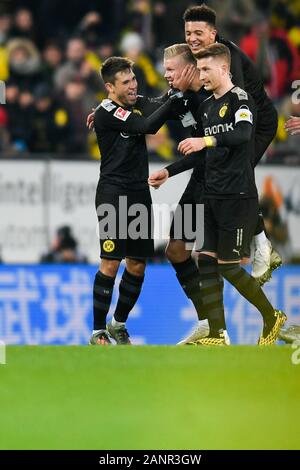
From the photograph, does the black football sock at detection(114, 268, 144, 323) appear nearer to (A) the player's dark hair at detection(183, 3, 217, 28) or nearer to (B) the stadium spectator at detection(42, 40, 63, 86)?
(A) the player's dark hair at detection(183, 3, 217, 28)

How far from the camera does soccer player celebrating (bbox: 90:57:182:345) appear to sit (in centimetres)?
810

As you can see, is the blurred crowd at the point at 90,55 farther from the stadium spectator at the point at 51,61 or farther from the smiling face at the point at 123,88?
the smiling face at the point at 123,88

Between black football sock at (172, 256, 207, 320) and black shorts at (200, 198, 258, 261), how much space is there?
56 centimetres

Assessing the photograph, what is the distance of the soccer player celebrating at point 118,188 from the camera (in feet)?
26.6

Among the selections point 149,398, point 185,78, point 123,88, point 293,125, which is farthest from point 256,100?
point 149,398

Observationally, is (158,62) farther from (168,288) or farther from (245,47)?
(168,288)

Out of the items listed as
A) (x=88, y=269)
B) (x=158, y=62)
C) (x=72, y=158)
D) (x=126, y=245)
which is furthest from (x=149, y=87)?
(x=126, y=245)

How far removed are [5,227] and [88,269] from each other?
55.7 inches

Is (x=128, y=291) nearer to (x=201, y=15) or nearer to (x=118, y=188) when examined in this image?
(x=118, y=188)

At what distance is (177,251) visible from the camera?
27.1 feet

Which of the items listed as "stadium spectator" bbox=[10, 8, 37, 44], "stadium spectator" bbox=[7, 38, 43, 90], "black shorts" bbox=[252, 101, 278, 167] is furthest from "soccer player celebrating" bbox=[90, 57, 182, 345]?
"stadium spectator" bbox=[10, 8, 37, 44]

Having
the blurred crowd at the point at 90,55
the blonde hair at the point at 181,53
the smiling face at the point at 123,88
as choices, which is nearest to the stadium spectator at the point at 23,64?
the blurred crowd at the point at 90,55

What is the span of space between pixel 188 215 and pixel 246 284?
627 mm

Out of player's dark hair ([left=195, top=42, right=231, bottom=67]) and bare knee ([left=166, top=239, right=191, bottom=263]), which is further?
bare knee ([left=166, top=239, right=191, bottom=263])
